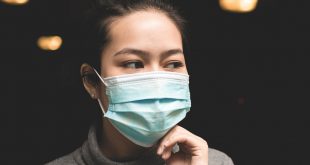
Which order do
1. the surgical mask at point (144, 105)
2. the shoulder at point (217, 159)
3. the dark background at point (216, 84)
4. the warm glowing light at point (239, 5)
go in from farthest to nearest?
the warm glowing light at point (239, 5), the dark background at point (216, 84), the shoulder at point (217, 159), the surgical mask at point (144, 105)

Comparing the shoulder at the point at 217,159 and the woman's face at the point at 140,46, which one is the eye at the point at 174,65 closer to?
the woman's face at the point at 140,46

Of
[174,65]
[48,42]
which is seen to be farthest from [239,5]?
[174,65]

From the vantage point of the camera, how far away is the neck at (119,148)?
1.92 metres

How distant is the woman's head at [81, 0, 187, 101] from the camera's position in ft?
5.73

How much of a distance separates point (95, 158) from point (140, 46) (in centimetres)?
67

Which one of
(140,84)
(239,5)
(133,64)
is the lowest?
(140,84)

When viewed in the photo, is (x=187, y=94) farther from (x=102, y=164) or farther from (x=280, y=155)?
(x=280, y=155)

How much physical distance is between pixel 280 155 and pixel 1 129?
3.26 meters

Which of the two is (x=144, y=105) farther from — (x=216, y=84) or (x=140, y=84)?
(x=216, y=84)

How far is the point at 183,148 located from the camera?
1858mm

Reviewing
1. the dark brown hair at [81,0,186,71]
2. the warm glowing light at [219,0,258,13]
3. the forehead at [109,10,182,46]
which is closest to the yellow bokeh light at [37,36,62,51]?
the warm glowing light at [219,0,258,13]

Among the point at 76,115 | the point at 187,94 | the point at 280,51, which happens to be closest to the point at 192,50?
the point at 280,51

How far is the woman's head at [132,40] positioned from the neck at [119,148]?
10.1 inches

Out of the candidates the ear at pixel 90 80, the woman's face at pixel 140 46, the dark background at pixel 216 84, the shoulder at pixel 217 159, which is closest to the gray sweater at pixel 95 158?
the shoulder at pixel 217 159
